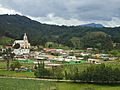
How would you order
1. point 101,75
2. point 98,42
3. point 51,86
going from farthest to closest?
1. point 98,42
2. point 101,75
3. point 51,86

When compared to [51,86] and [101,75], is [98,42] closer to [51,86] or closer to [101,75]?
[101,75]

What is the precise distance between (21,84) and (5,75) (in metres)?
15.2

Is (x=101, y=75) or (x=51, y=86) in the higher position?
(x=101, y=75)

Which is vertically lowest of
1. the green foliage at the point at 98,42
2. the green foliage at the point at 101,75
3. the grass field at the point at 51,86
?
the grass field at the point at 51,86

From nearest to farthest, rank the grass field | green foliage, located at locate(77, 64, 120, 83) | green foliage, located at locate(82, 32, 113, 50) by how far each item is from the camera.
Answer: the grass field < green foliage, located at locate(77, 64, 120, 83) < green foliage, located at locate(82, 32, 113, 50)

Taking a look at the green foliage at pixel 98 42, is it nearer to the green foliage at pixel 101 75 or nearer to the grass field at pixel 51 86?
the green foliage at pixel 101 75

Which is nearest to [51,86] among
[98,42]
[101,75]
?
[101,75]

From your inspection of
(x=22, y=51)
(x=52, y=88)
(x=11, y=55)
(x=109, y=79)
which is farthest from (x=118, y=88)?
(x=22, y=51)

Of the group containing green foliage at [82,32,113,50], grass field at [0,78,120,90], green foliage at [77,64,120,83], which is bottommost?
grass field at [0,78,120,90]

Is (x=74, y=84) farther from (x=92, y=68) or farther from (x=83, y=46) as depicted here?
(x=83, y=46)

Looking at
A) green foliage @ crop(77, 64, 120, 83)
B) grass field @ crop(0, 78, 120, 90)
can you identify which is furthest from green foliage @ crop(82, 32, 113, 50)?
grass field @ crop(0, 78, 120, 90)

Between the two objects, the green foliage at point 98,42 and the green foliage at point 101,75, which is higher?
the green foliage at point 98,42

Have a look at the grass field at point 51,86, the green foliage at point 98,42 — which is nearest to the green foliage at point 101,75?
the grass field at point 51,86

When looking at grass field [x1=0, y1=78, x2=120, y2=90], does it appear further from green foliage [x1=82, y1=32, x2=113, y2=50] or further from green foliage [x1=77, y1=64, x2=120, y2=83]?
green foliage [x1=82, y1=32, x2=113, y2=50]
